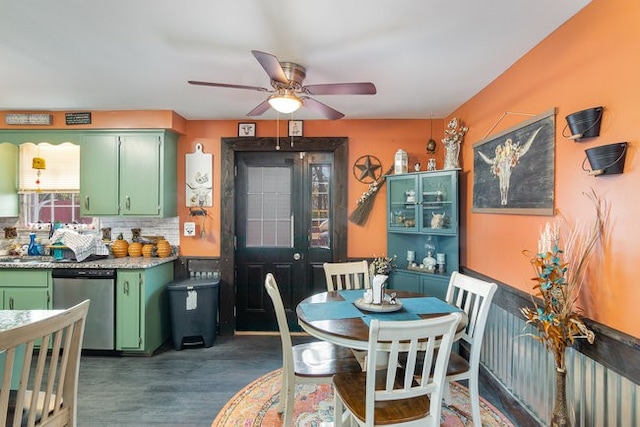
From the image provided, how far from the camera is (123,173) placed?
12.0 ft

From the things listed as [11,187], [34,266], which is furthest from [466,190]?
[11,187]

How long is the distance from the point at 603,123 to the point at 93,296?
412 centimetres

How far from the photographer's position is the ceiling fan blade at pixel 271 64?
5.81ft

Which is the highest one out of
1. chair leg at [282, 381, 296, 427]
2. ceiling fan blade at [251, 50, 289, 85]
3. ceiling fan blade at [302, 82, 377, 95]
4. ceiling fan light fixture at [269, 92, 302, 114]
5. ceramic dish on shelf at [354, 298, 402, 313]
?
ceiling fan blade at [251, 50, 289, 85]

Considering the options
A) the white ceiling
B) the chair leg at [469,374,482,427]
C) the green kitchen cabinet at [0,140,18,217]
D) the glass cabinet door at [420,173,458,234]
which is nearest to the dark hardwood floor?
the chair leg at [469,374,482,427]

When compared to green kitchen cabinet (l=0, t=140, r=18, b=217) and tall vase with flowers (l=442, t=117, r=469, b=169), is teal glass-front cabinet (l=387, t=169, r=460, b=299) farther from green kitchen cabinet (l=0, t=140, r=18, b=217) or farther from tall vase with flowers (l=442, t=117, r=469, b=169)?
green kitchen cabinet (l=0, t=140, r=18, b=217)

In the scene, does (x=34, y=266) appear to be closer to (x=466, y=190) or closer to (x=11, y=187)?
(x=11, y=187)

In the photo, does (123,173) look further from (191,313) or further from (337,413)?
(337,413)

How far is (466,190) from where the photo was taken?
3.32 metres

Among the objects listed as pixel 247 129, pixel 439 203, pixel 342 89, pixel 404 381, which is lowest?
pixel 404 381

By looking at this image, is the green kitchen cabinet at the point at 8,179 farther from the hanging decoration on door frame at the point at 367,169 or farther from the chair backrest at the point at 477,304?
the chair backrest at the point at 477,304

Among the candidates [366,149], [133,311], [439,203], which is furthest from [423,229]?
[133,311]

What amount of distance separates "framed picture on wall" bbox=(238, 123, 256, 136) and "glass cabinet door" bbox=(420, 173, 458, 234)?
6.52 feet

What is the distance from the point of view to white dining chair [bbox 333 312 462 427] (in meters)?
1.46
